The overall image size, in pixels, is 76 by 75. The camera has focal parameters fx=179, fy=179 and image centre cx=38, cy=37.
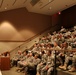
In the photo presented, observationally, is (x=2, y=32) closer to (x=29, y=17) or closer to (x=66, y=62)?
(x=29, y=17)

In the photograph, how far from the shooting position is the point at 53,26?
1223 cm

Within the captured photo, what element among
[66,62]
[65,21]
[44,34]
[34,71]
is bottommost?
[34,71]

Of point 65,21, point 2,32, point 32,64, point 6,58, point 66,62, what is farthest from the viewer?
point 65,21

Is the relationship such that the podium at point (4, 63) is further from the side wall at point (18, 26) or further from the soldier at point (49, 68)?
the soldier at point (49, 68)

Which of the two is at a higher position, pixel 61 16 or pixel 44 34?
pixel 61 16

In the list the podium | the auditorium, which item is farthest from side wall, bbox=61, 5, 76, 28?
the podium

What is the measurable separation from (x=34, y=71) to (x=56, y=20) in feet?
20.8

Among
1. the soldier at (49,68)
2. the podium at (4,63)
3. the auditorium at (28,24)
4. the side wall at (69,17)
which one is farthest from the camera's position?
the side wall at (69,17)

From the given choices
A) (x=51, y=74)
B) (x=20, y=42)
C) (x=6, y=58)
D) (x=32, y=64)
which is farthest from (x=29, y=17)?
(x=51, y=74)

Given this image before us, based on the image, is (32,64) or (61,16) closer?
(32,64)

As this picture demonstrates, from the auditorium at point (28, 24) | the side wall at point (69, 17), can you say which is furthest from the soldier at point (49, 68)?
the side wall at point (69, 17)

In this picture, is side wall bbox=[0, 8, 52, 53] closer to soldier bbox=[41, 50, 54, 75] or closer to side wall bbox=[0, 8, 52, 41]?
→ side wall bbox=[0, 8, 52, 41]

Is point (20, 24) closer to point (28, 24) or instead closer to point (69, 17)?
point (28, 24)

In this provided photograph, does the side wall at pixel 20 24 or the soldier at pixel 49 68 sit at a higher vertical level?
the side wall at pixel 20 24
